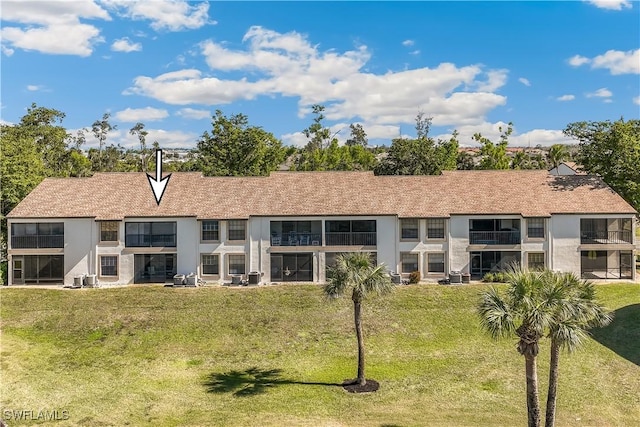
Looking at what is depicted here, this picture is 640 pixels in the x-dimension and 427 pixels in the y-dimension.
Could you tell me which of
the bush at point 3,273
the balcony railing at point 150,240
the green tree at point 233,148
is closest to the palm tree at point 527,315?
the balcony railing at point 150,240

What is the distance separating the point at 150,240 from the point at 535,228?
30.3 meters

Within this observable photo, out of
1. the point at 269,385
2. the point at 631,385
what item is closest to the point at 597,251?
the point at 631,385

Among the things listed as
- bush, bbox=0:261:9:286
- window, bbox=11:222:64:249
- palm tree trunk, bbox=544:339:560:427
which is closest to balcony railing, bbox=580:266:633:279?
palm tree trunk, bbox=544:339:560:427

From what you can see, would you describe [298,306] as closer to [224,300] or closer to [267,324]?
[267,324]

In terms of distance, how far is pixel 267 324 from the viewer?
31.4 m

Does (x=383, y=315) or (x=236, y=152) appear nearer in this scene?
(x=383, y=315)

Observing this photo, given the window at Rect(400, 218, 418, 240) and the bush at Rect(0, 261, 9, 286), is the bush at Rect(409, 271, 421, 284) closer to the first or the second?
the window at Rect(400, 218, 418, 240)

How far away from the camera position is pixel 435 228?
1561 inches

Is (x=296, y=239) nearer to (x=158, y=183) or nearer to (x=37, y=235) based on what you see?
(x=158, y=183)

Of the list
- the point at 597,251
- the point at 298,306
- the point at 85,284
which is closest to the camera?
the point at 298,306

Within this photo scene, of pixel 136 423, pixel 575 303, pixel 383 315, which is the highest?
pixel 575 303

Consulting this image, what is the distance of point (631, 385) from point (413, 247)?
1825 cm

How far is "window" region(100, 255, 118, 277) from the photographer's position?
39000 mm

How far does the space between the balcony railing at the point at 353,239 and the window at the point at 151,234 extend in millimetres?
12290
